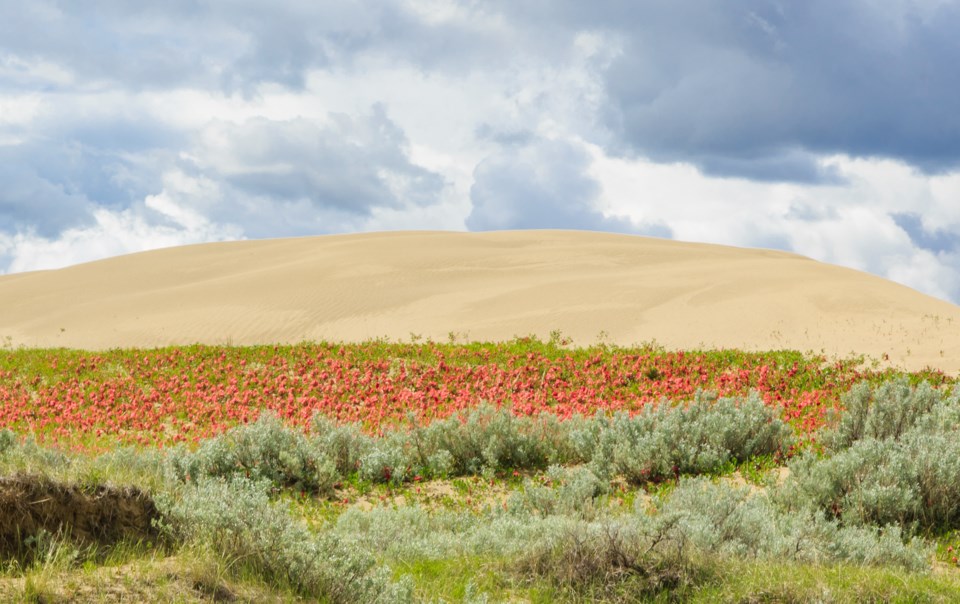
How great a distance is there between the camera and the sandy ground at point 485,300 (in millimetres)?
24500

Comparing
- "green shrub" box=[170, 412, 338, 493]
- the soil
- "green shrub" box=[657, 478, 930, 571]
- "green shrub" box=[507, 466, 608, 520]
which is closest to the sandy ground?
"green shrub" box=[657, 478, 930, 571]

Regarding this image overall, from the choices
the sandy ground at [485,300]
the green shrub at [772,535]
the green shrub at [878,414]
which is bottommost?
the green shrub at [772,535]

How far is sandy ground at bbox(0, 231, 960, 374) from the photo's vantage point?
965 inches

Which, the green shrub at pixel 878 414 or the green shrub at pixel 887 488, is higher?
the green shrub at pixel 878 414

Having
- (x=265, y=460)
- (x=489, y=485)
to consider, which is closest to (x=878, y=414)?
(x=489, y=485)

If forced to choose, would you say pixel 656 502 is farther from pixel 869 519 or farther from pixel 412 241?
pixel 412 241

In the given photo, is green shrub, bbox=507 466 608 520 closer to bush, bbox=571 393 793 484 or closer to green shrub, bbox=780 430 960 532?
bush, bbox=571 393 793 484

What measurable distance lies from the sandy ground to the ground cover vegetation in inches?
289

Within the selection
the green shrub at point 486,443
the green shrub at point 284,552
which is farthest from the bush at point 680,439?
the green shrub at point 284,552

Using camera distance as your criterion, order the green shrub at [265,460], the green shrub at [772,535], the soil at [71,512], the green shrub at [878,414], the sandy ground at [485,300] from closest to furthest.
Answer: the soil at [71,512], the green shrub at [772,535], the green shrub at [265,460], the green shrub at [878,414], the sandy ground at [485,300]

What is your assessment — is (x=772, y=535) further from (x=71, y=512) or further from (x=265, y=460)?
(x=265, y=460)

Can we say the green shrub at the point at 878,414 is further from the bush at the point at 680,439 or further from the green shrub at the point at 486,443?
the green shrub at the point at 486,443

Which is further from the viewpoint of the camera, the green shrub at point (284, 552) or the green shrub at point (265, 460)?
the green shrub at point (265, 460)

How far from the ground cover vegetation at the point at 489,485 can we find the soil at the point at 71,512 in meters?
0.01
